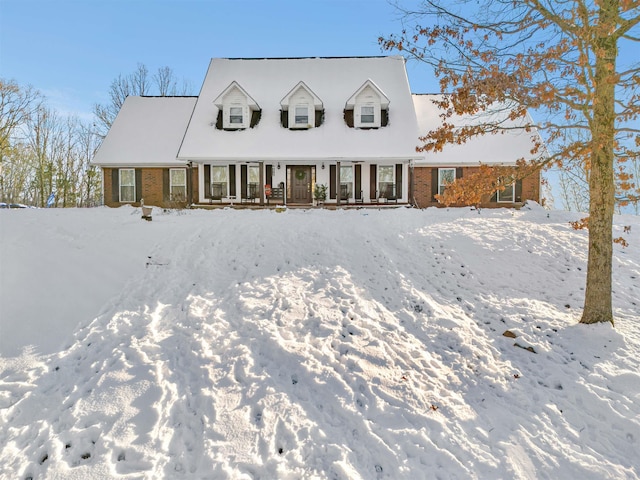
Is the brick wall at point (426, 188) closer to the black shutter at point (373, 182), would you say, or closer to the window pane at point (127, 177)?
the black shutter at point (373, 182)

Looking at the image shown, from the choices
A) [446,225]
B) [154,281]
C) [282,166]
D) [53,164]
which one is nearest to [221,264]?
[154,281]

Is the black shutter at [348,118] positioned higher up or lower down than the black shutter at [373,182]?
higher up

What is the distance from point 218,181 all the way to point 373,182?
7.82 meters

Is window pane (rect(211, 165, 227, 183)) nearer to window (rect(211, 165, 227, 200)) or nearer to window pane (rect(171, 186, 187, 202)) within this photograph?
window (rect(211, 165, 227, 200))

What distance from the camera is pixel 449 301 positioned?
287 inches

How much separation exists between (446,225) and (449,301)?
4641mm

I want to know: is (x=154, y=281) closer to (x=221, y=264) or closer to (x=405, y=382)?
(x=221, y=264)

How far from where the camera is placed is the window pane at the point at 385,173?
18.1 meters

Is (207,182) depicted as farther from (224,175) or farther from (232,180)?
(232,180)

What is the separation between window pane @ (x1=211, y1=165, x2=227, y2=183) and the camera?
1827cm

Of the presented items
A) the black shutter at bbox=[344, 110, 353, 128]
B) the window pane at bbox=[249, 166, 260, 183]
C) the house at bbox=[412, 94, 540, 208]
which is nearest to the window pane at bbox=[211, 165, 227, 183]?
the window pane at bbox=[249, 166, 260, 183]

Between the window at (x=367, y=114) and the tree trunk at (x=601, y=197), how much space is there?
39.2ft

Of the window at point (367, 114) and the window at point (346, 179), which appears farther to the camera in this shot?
the window at point (346, 179)

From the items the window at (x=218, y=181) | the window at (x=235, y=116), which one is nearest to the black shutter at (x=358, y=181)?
the window at (x=235, y=116)
